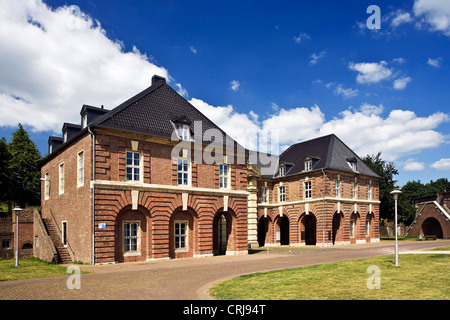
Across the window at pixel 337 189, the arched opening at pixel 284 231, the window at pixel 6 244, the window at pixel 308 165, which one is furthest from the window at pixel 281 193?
the window at pixel 6 244

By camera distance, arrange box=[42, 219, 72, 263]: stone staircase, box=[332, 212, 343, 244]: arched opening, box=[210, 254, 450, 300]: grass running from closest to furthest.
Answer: box=[210, 254, 450, 300]: grass
box=[42, 219, 72, 263]: stone staircase
box=[332, 212, 343, 244]: arched opening

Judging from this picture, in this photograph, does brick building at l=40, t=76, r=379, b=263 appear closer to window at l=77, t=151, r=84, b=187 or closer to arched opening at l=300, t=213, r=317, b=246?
window at l=77, t=151, r=84, b=187

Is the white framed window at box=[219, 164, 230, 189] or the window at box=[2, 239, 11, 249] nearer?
the white framed window at box=[219, 164, 230, 189]

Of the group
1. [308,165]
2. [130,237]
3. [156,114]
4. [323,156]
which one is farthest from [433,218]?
[130,237]

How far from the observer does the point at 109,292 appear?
11492 millimetres

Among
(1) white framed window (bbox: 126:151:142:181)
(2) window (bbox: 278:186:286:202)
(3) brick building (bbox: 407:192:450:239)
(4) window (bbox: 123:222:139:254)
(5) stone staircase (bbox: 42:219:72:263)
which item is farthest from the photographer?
(3) brick building (bbox: 407:192:450:239)

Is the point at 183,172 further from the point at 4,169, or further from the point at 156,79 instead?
the point at 4,169

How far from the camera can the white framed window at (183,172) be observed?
2480 cm

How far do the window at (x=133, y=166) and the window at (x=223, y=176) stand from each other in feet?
21.6

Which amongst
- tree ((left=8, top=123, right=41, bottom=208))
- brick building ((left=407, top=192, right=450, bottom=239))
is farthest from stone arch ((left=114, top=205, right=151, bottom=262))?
brick building ((left=407, top=192, right=450, bottom=239))

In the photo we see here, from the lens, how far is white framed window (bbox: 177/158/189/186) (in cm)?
2480

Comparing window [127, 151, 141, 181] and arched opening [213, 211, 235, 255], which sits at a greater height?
window [127, 151, 141, 181]

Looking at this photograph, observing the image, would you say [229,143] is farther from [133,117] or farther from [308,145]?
[308,145]

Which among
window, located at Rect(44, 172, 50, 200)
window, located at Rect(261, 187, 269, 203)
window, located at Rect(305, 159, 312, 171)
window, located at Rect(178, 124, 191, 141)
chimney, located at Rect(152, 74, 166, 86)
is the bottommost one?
window, located at Rect(261, 187, 269, 203)
